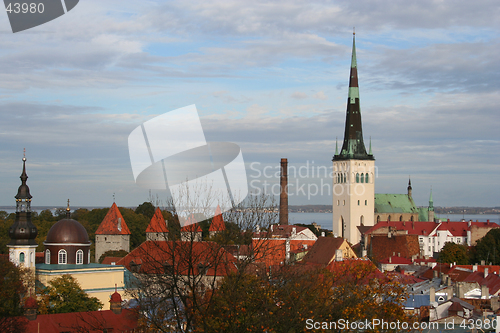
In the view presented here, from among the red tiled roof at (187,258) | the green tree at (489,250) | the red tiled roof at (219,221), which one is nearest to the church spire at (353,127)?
the green tree at (489,250)

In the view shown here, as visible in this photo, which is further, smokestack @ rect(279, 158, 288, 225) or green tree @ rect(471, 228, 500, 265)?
smokestack @ rect(279, 158, 288, 225)

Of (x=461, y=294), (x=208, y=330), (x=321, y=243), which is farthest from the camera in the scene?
(x=321, y=243)

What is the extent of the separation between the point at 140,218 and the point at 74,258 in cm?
3306

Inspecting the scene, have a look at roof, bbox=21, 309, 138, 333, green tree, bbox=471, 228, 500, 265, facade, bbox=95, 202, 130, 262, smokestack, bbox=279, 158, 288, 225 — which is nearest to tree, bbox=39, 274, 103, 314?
roof, bbox=21, 309, 138, 333

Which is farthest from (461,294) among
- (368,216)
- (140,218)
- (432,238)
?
(368,216)

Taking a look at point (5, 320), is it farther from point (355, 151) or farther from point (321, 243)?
point (355, 151)

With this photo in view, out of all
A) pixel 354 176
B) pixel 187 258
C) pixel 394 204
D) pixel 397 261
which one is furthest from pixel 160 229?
pixel 394 204

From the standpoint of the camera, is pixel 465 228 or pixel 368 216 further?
pixel 368 216

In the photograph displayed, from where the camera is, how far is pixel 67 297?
3506cm

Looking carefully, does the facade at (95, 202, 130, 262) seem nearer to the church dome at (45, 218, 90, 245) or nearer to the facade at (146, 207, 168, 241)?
the church dome at (45, 218, 90, 245)

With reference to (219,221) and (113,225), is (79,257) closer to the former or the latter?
(113,225)

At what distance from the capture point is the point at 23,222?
40344 millimetres

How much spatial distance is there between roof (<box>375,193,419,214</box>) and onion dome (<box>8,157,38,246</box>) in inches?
2838

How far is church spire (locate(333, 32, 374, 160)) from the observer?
3858 inches
